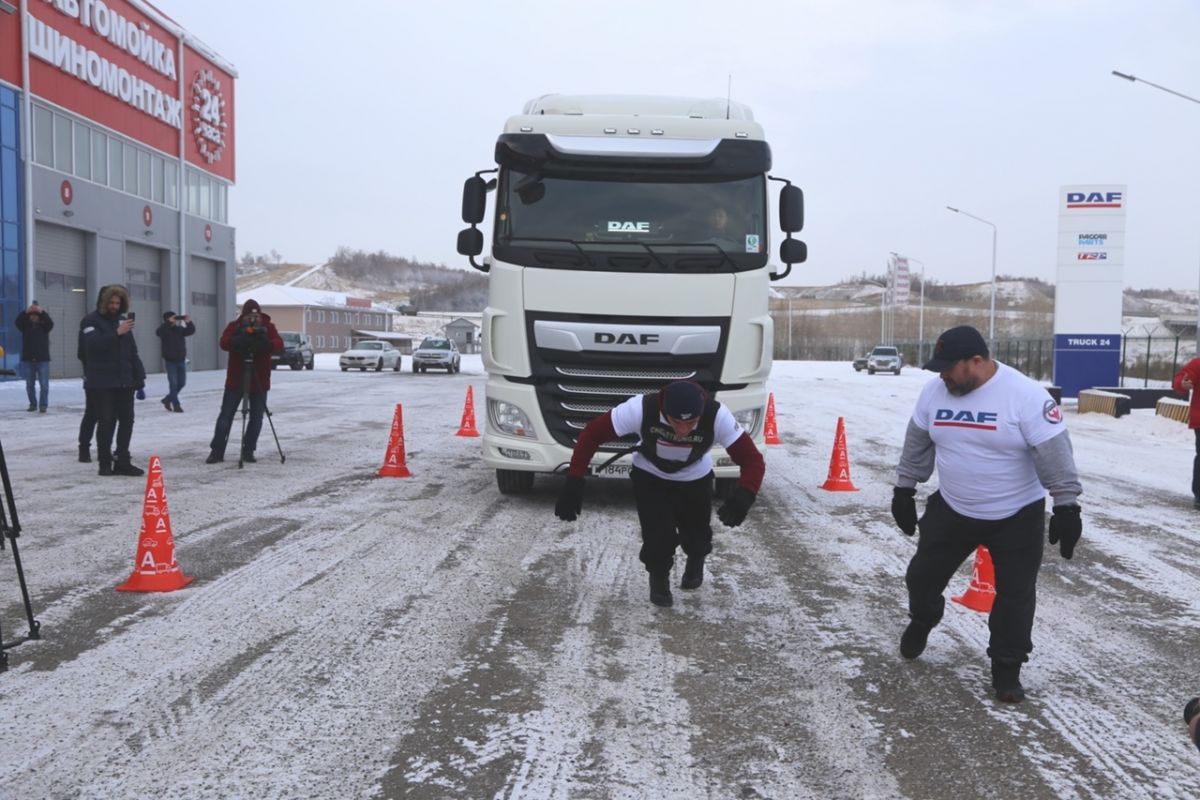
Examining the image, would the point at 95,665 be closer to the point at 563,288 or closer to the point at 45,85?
the point at 563,288

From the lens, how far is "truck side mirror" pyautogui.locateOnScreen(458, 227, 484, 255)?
30.4ft

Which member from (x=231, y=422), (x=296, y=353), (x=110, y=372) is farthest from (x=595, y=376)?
(x=296, y=353)

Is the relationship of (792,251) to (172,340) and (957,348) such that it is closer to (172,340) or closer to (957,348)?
(957,348)

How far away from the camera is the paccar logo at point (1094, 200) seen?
27.5 meters

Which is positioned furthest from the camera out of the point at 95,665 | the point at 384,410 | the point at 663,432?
the point at 384,410

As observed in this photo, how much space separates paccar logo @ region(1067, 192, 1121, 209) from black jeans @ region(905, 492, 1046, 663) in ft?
86.0

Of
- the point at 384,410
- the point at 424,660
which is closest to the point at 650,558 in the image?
the point at 424,660

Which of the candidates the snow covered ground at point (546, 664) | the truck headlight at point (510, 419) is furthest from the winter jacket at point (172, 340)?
the truck headlight at point (510, 419)

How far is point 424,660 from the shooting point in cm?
496

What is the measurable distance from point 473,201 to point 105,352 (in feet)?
14.5

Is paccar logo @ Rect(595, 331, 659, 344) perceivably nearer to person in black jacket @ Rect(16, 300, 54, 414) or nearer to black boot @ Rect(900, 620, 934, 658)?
black boot @ Rect(900, 620, 934, 658)

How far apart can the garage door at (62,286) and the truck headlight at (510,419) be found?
26.3m

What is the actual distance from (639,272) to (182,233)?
117ft

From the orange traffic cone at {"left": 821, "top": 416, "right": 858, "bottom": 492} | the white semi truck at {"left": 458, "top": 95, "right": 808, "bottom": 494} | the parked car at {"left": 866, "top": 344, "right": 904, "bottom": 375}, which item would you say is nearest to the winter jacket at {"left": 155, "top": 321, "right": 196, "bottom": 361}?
the white semi truck at {"left": 458, "top": 95, "right": 808, "bottom": 494}
